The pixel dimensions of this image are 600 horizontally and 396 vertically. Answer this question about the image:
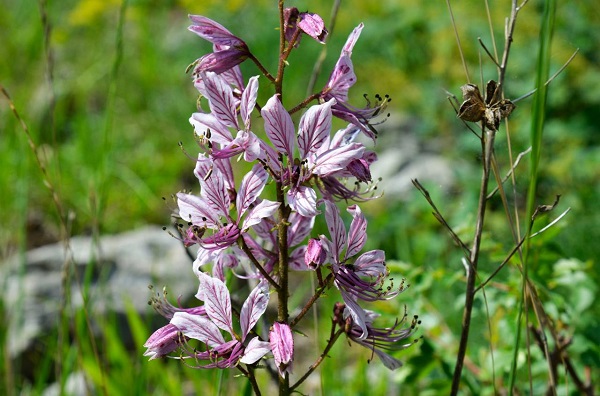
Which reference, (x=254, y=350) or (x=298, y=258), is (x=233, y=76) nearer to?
(x=298, y=258)

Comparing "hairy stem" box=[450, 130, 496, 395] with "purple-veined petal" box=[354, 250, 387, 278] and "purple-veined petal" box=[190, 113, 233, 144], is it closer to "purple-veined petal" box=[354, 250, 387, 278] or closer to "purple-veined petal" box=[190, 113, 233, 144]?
"purple-veined petal" box=[354, 250, 387, 278]

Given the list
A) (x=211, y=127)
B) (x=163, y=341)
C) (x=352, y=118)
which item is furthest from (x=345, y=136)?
(x=163, y=341)

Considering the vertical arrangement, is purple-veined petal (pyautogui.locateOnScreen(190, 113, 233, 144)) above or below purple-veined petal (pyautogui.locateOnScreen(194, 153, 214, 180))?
above

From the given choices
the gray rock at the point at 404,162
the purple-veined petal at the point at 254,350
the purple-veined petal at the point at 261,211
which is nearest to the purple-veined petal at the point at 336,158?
the purple-veined petal at the point at 261,211

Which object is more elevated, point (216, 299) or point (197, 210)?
point (197, 210)

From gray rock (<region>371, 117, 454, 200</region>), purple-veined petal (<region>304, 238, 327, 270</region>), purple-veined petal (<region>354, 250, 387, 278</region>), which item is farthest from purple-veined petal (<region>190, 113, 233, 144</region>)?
gray rock (<region>371, 117, 454, 200</region>)

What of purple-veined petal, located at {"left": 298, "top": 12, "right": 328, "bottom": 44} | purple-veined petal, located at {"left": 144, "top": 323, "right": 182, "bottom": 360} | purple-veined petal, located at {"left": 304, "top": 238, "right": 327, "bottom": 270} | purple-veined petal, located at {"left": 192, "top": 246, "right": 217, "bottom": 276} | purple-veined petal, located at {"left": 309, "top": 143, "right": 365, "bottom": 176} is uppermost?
purple-veined petal, located at {"left": 298, "top": 12, "right": 328, "bottom": 44}

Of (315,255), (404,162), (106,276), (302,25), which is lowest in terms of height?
(404,162)
